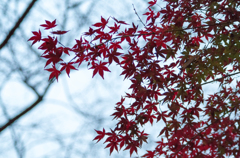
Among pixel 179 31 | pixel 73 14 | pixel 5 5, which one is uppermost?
pixel 73 14

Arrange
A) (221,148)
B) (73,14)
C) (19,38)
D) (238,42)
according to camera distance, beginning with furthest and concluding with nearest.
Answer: (73,14) → (19,38) → (221,148) → (238,42)

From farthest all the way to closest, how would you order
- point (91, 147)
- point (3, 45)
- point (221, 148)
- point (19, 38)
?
1. point (91, 147)
2. point (19, 38)
3. point (3, 45)
4. point (221, 148)

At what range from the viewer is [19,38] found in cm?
258

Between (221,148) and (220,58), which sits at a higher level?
(220,58)

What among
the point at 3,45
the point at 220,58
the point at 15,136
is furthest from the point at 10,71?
the point at 220,58

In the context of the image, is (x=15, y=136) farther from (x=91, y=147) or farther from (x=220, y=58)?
(x=220, y=58)

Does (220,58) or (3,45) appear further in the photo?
(3,45)

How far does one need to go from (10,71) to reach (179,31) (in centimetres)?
209

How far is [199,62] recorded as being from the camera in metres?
1.63

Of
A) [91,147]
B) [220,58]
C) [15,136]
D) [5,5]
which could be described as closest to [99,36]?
[220,58]

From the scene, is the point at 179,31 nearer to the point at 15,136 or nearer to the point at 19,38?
the point at 19,38

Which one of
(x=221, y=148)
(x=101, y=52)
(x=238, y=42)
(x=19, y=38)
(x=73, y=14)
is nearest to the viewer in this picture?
(x=238, y=42)

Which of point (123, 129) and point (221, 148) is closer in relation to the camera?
point (123, 129)

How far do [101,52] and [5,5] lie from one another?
1775mm
